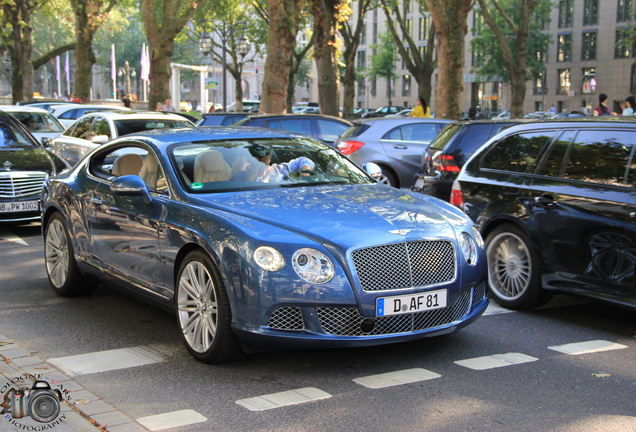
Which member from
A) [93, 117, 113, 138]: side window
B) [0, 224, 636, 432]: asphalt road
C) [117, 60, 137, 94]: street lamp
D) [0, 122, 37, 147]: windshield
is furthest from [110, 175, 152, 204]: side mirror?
[117, 60, 137, 94]: street lamp

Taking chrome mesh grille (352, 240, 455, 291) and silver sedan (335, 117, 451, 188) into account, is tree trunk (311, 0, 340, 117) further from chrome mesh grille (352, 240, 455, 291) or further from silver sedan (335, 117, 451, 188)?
chrome mesh grille (352, 240, 455, 291)

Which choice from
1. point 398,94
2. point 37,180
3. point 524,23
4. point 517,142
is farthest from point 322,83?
point 398,94

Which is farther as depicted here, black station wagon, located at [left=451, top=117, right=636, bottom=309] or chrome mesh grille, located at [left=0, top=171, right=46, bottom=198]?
chrome mesh grille, located at [left=0, top=171, right=46, bottom=198]

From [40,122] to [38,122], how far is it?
0.18 feet

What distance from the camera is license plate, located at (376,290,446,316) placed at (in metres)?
4.87

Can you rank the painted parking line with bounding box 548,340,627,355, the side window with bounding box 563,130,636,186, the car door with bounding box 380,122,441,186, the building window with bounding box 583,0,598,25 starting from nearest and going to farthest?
the painted parking line with bounding box 548,340,627,355 < the side window with bounding box 563,130,636,186 < the car door with bounding box 380,122,441,186 < the building window with bounding box 583,0,598,25

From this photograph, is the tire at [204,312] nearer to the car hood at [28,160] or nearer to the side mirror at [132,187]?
the side mirror at [132,187]

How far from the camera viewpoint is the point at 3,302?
709cm

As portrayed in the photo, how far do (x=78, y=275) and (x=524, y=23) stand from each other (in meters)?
32.6

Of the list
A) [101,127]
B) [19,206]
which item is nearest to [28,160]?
[19,206]

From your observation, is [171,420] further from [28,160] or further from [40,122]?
[40,122]

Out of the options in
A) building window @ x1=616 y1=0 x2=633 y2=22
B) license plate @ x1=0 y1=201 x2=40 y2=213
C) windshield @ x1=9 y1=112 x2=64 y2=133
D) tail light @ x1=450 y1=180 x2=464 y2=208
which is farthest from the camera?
A: building window @ x1=616 y1=0 x2=633 y2=22

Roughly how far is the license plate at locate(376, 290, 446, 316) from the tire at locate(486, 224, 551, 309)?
195 centimetres

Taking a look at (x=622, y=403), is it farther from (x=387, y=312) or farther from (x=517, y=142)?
(x=517, y=142)
